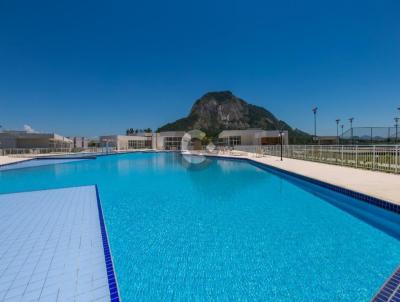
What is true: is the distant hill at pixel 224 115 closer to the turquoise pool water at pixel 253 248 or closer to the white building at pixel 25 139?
the white building at pixel 25 139

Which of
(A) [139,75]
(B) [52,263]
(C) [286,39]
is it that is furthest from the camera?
(A) [139,75]

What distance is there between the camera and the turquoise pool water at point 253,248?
7.20 ft

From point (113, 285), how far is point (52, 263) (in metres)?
0.96

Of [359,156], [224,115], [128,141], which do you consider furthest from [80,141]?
[224,115]

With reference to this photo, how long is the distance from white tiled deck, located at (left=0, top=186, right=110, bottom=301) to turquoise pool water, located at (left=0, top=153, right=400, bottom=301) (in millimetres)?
305

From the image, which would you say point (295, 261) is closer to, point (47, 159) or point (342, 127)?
point (47, 159)

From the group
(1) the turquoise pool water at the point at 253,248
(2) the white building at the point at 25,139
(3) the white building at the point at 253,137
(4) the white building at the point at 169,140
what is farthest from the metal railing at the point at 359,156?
(2) the white building at the point at 25,139

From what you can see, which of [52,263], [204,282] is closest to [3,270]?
[52,263]

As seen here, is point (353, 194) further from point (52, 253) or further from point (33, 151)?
point (33, 151)

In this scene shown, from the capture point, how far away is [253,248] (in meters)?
3.07

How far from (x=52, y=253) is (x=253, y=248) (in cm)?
266

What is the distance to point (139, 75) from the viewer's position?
88.5 ft

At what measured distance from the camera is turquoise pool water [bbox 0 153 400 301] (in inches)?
86.4

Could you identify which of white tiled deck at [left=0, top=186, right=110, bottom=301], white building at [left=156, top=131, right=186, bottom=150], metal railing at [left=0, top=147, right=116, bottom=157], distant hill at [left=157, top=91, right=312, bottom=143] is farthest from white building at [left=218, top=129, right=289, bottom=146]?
distant hill at [left=157, top=91, right=312, bottom=143]
